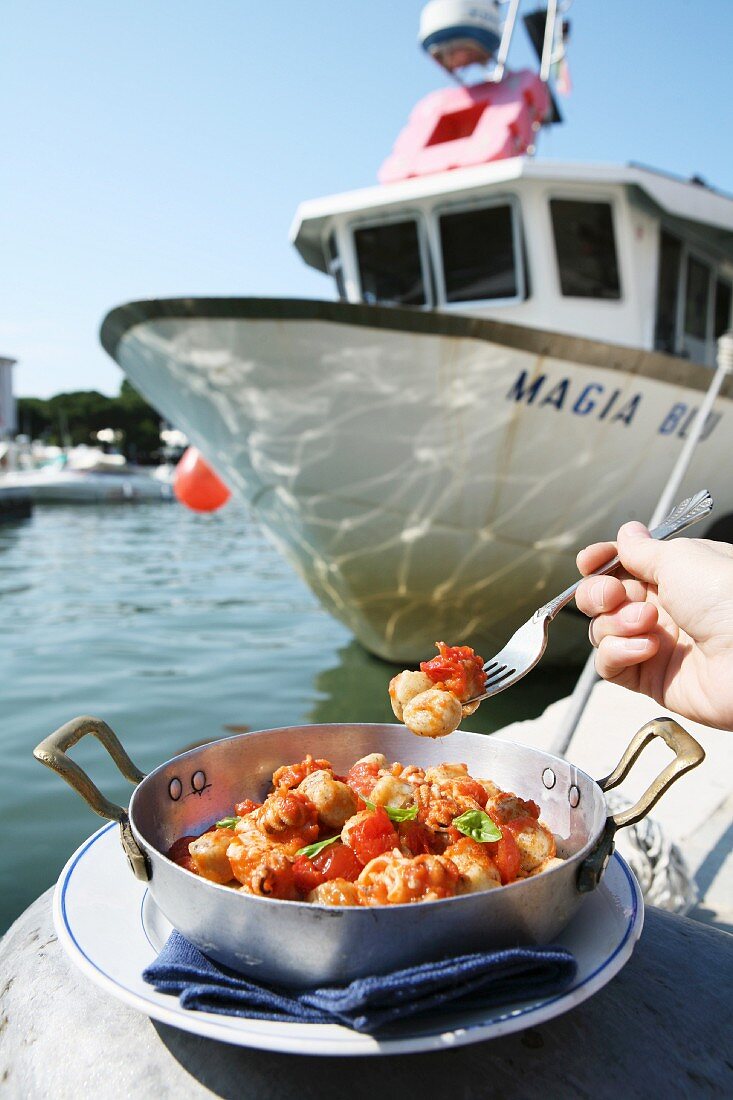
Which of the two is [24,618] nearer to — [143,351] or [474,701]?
[143,351]

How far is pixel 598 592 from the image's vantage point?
1763mm

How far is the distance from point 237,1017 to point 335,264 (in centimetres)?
739

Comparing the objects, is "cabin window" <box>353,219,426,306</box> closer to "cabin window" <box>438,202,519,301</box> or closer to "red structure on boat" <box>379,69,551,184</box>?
"cabin window" <box>438,202,519,301</box>

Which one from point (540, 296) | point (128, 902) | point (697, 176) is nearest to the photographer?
point (128, 902)

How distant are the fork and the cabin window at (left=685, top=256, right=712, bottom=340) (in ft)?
19.4

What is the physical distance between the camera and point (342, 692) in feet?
22.0

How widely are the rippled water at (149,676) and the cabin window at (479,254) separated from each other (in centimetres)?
342

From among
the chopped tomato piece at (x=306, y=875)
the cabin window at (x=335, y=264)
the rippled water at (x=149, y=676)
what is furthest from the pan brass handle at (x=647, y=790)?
the cabin window at (x=335, y=264)

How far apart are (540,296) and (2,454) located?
39.3m

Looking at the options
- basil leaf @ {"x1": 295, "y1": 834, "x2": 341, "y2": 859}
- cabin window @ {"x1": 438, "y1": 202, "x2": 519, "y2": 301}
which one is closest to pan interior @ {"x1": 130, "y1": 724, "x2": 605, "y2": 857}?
basil leaf @ {"x1": 295, "y1": 834, "x2": 341, "y2": 859}

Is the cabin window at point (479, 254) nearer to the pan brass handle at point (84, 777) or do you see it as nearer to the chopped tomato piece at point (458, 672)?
the chopped tomato piece at point (458, 672)

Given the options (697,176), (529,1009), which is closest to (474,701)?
(529,1009)

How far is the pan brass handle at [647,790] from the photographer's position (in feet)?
3.69

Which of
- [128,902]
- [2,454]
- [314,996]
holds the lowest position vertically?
[2,454]
